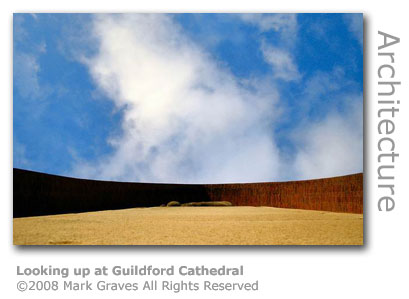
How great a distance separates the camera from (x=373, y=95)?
356 cm

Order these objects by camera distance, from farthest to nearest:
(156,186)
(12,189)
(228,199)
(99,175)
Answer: (228,199) → (156,186) → (99,175) → (12,189)

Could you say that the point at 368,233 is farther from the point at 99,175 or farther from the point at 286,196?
the point at 286,196

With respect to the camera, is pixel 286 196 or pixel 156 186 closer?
pixel 286 196

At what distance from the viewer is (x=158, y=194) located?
1056 cm

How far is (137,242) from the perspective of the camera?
10.7ft

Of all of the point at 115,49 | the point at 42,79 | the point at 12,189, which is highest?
the point at 115,49

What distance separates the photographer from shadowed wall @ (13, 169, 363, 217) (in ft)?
13.8

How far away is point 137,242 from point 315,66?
3.25m

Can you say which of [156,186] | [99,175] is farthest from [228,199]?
[99,175]

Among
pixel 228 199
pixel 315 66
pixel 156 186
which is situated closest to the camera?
pixel 315 66

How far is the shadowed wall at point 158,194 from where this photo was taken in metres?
4.20
